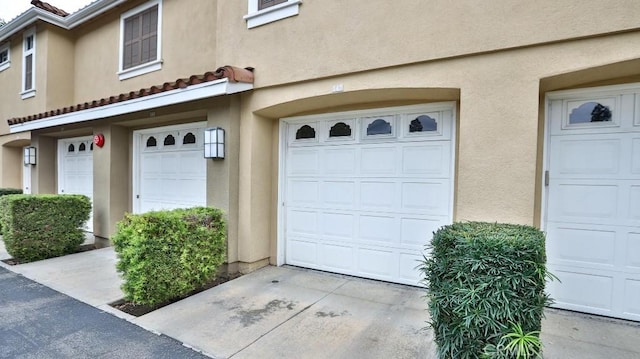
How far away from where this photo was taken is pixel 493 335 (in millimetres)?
2580

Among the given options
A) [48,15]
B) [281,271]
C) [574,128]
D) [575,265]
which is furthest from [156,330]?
[48,15]

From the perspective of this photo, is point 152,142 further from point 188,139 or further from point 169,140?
point 188,139

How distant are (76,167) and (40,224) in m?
3.48

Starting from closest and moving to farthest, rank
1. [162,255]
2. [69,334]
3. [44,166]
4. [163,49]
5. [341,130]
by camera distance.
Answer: [69,334] < [162,255] < [341,130] < [163,49] < [44,166]

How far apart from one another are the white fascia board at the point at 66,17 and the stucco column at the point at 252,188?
584 centimetres

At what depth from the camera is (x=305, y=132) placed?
20.5 feet

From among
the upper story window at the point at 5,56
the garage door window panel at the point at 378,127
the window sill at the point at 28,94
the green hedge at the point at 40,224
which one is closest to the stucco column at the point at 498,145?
the garage door window panel at the point at 378,127

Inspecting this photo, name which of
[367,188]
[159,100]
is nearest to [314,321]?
[367,188]

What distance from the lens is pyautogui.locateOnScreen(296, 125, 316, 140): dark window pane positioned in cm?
616

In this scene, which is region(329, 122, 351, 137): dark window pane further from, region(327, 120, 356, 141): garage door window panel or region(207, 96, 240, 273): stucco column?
region(207, 96, 240, 273): stucco column

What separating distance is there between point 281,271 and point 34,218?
5498 mm

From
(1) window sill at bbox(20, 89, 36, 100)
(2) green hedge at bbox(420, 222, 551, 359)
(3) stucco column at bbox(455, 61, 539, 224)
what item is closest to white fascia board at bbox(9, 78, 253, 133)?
(1) window sill at bbox(20, 89, 36, 100)

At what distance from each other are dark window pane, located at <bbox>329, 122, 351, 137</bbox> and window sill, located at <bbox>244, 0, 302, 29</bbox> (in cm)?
202

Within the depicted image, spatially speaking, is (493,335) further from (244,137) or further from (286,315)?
(244,137)
